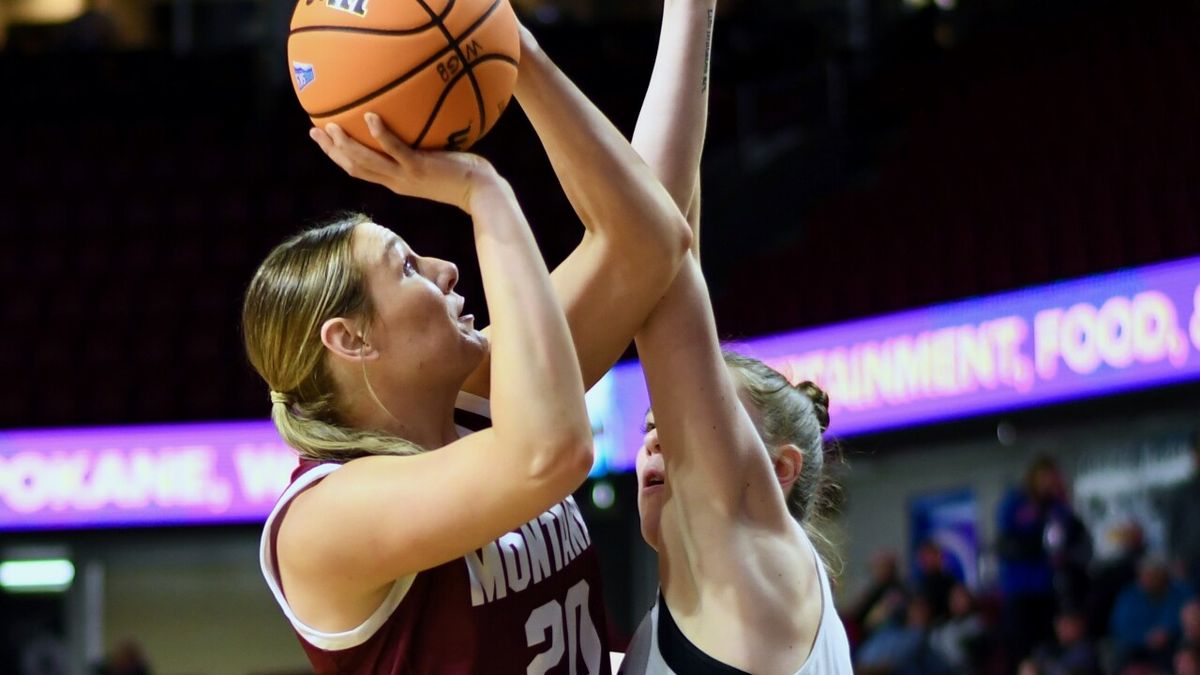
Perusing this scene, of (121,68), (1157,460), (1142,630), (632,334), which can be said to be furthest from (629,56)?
(632,334)

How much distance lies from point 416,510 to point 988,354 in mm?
6077

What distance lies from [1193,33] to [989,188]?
136 cm

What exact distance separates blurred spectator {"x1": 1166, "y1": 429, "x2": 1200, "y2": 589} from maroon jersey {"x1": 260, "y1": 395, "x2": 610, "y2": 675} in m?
4.88

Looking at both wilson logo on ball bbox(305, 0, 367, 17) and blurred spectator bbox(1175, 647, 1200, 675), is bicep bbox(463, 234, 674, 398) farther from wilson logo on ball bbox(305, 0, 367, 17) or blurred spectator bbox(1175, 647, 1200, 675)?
blurred spectator bbox(1175, 647, 1200, 675)

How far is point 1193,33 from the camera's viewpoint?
8.13 metres

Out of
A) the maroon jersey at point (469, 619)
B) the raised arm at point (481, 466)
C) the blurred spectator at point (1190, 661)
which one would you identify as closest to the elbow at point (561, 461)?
the raised arm at point (481, 466)

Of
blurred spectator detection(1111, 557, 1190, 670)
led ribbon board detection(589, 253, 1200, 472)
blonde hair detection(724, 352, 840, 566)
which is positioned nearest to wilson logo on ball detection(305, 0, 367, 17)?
blonde hair detection(724, 352, 840, 566)

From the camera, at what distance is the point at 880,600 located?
23.3 feet

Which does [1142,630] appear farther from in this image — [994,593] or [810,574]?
[810,574]

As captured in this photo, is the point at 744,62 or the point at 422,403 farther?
the point at 744,62

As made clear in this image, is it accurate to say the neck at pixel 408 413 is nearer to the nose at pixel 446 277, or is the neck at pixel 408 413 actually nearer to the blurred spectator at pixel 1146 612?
the nose at pixel 446 277

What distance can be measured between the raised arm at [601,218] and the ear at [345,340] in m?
0.29

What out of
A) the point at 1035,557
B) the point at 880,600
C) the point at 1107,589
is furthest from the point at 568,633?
the point at 880,600

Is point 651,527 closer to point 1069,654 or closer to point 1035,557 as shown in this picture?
point 1069,654
